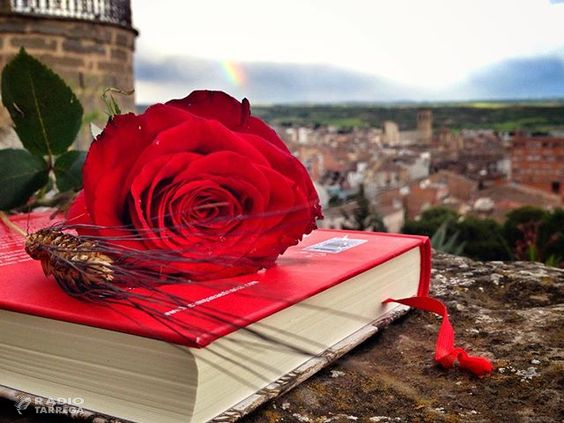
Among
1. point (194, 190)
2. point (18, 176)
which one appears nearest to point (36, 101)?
point (18, 176)

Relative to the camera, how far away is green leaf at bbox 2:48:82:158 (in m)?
0.91

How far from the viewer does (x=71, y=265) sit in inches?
21.9

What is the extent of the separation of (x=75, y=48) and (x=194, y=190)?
5796 millimetres

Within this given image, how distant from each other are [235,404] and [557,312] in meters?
0.43

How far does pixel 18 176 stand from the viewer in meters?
0.94

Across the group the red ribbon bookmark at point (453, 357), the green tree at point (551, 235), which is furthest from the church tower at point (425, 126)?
the red ribbon bookmark at point (453, 357)

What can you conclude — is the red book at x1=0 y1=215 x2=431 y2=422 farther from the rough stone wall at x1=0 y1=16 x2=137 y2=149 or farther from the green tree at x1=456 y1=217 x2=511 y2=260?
A: the rough stone wall at x1=0 y1=16 x2=137 y2=149

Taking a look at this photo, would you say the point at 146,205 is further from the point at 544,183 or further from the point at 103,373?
the point at 544,183

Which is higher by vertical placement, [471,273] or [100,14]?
[100,14]

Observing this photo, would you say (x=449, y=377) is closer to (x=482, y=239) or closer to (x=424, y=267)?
(x=424, y=267)

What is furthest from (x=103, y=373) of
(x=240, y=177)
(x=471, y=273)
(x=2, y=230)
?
(x=471, y=273)

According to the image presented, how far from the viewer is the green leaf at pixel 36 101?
0.91 m

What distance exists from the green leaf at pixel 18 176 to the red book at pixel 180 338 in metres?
0.22

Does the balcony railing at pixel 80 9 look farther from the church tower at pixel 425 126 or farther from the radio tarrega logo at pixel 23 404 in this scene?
the radio tarrega logo at pixel 23 404
